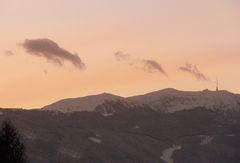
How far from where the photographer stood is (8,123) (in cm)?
8125

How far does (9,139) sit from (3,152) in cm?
214

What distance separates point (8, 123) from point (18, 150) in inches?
157

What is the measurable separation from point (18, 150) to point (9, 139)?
156 centimetres

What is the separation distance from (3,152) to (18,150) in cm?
166

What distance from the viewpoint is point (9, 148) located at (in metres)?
77.9

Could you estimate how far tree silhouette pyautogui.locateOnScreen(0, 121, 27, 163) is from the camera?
76.9m

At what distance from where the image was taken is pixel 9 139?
79.1 meters

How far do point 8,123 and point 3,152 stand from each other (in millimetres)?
4666

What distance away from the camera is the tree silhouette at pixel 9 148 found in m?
76.9
